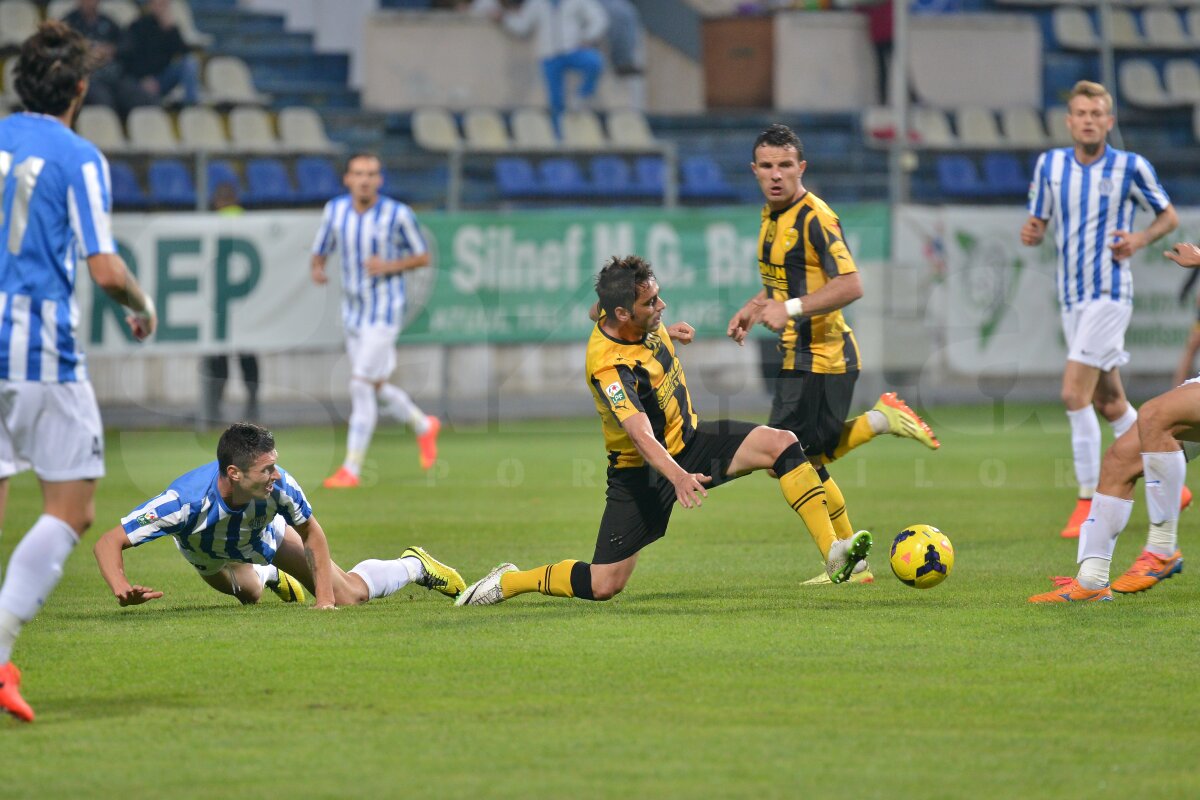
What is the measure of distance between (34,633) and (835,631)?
3.10 meters

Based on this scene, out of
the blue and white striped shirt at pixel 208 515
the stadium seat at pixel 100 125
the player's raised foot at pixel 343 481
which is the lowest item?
the player's raised foot at pixel 343 481

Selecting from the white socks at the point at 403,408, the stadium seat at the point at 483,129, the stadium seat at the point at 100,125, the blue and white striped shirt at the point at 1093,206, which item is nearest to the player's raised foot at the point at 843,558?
the blue and white striped shirt at the point at 1093,206

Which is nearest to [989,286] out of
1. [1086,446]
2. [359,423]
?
[359,423]

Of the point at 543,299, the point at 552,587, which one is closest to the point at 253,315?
the point at 543,299

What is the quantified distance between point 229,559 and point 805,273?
10.0 feet

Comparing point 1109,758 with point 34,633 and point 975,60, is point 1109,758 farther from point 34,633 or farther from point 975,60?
point 975,60

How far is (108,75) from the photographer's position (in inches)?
792

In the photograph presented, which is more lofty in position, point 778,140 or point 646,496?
point 778,140

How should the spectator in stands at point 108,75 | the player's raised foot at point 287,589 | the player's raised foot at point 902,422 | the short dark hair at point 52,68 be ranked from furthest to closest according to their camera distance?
the spectator in stands at point 108,75, the player's raised foot at point 902,422, the player's raised foot at point 287,589, the short dark hair at point 52,68

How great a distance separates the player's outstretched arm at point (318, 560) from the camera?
698cm

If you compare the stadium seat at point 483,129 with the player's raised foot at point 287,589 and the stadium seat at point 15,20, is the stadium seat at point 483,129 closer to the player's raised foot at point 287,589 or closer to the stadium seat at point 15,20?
the stadium seat at point 15,20

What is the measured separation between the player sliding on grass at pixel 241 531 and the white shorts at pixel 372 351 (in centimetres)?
617

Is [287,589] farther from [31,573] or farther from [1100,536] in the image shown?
[1100,536]

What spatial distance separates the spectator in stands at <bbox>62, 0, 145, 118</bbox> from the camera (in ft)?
64.1
